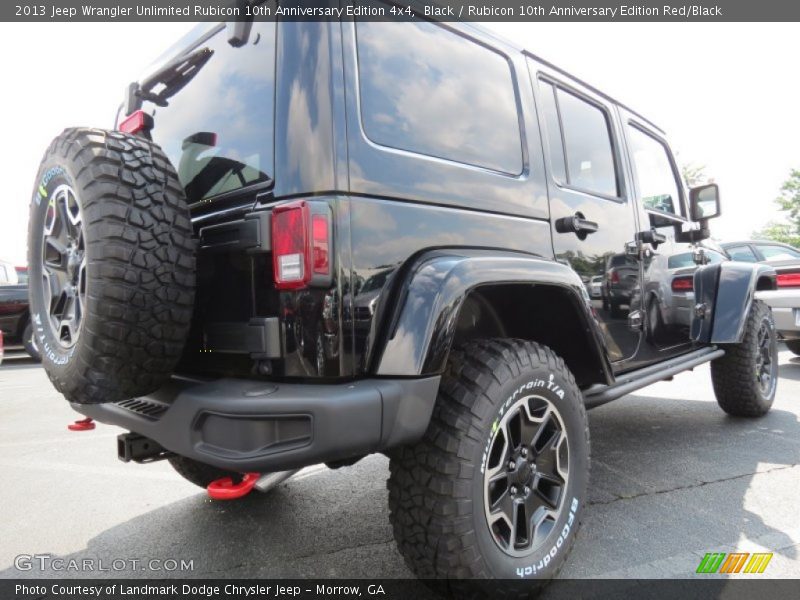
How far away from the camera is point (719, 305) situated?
356cm

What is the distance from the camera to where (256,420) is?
1.43 m

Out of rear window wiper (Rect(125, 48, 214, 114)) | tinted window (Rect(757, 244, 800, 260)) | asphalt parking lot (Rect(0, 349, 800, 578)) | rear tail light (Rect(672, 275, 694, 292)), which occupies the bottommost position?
asphalt parking lot (Rect(0, 349, 800, 578))

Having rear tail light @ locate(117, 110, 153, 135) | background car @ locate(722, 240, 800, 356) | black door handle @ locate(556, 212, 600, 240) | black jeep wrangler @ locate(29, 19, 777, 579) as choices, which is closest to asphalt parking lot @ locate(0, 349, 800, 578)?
black jeep wrangler @ locate(29, 19, 777, 579)

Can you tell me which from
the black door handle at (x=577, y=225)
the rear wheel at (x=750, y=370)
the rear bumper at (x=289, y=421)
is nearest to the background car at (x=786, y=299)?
the rear wheel at (x=750, y=370)

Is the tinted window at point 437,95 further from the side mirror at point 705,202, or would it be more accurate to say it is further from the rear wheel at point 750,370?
the rear wheel at point 750,370

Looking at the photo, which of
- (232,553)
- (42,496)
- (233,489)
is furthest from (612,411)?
(42,496)

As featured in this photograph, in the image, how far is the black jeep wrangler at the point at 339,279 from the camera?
5.00 ft

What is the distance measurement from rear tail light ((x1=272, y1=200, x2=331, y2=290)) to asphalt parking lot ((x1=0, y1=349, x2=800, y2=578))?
1232mm

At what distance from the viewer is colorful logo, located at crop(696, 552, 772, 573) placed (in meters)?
2.04

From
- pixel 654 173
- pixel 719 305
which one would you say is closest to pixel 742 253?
pixel 719 305

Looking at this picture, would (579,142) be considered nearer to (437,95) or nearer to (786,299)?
(437,95)

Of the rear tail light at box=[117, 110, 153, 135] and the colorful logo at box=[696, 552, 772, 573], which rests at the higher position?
the rear tail light at box=[117, 110, 153, 135]

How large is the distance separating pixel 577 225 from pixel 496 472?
1.19 meters

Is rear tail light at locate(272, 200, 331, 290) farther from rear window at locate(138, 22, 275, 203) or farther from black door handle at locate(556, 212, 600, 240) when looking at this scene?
black door handle at locate(556, 212, 600, 240)
